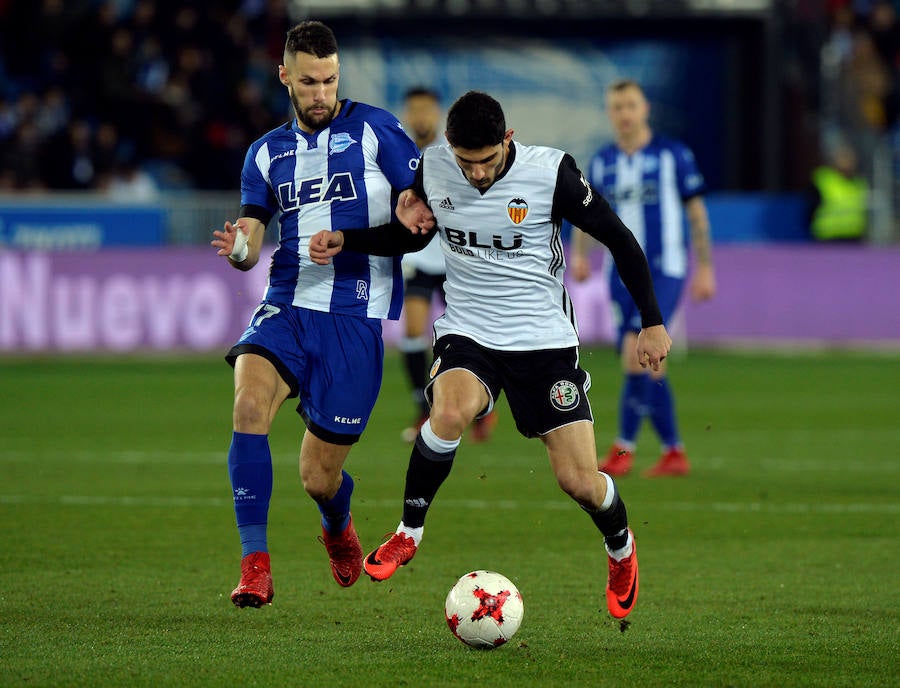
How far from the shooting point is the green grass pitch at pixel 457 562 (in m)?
4.92

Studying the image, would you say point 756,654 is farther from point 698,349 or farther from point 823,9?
point 823,9

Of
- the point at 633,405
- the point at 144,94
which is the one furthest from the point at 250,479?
the point at 144,94

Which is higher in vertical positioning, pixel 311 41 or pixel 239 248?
pixel 311 41

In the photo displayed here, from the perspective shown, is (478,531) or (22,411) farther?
(22,411)

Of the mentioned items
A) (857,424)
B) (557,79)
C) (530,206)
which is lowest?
(857,424)

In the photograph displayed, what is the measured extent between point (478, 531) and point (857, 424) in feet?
17.9

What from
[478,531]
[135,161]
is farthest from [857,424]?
[135,161]

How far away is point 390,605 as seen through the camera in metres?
5.93

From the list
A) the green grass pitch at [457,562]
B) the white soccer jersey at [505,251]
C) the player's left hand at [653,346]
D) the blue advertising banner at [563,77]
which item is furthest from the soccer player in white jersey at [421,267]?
the blue advertising banner at [563,77]

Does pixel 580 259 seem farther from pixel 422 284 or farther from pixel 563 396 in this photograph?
pixel 563 396

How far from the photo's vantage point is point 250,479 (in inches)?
223

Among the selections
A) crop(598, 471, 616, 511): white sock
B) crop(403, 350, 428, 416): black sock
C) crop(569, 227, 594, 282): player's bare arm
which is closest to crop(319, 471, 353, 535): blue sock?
crop(598, 471, 616, 511): white sock

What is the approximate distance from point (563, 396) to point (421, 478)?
0.60m

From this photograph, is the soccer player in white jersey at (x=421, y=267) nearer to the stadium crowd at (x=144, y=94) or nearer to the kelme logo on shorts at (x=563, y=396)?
the kelme logo on shorts at (x=563, y=396)
